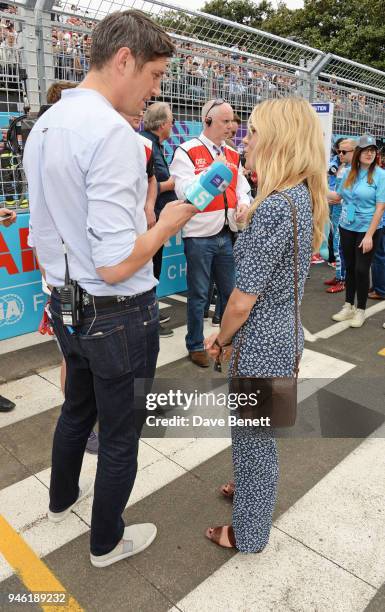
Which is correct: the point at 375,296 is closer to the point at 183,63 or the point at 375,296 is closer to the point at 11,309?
the point at 183,63

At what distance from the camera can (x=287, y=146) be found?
1.70 m

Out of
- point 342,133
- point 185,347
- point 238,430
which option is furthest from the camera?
point 342,133

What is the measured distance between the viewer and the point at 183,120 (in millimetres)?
6281

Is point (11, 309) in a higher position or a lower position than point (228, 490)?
higher

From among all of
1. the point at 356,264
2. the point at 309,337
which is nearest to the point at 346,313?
the point at 356,264

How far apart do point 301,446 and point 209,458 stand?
592 mm

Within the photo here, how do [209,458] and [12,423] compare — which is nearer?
[209,458]

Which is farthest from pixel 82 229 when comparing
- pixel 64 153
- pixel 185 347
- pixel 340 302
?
pixel 340 302

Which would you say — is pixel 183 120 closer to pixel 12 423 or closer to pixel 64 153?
pixel 12 423

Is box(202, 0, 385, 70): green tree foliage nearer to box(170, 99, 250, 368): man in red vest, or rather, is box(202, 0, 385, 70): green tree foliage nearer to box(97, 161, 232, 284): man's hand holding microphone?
box(170, 99, 250, 368): man in red vest

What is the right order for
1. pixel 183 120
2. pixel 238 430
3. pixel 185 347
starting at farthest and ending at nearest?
1. pixel 183 120
2. pixel 185 347
3. pixel 238 430

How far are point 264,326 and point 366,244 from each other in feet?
11.6

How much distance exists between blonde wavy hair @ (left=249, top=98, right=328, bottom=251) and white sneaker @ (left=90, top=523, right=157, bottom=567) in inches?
60.0

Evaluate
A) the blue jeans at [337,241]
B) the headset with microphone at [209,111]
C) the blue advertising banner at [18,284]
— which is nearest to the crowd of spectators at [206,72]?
the headset with microphone at [209,111]
